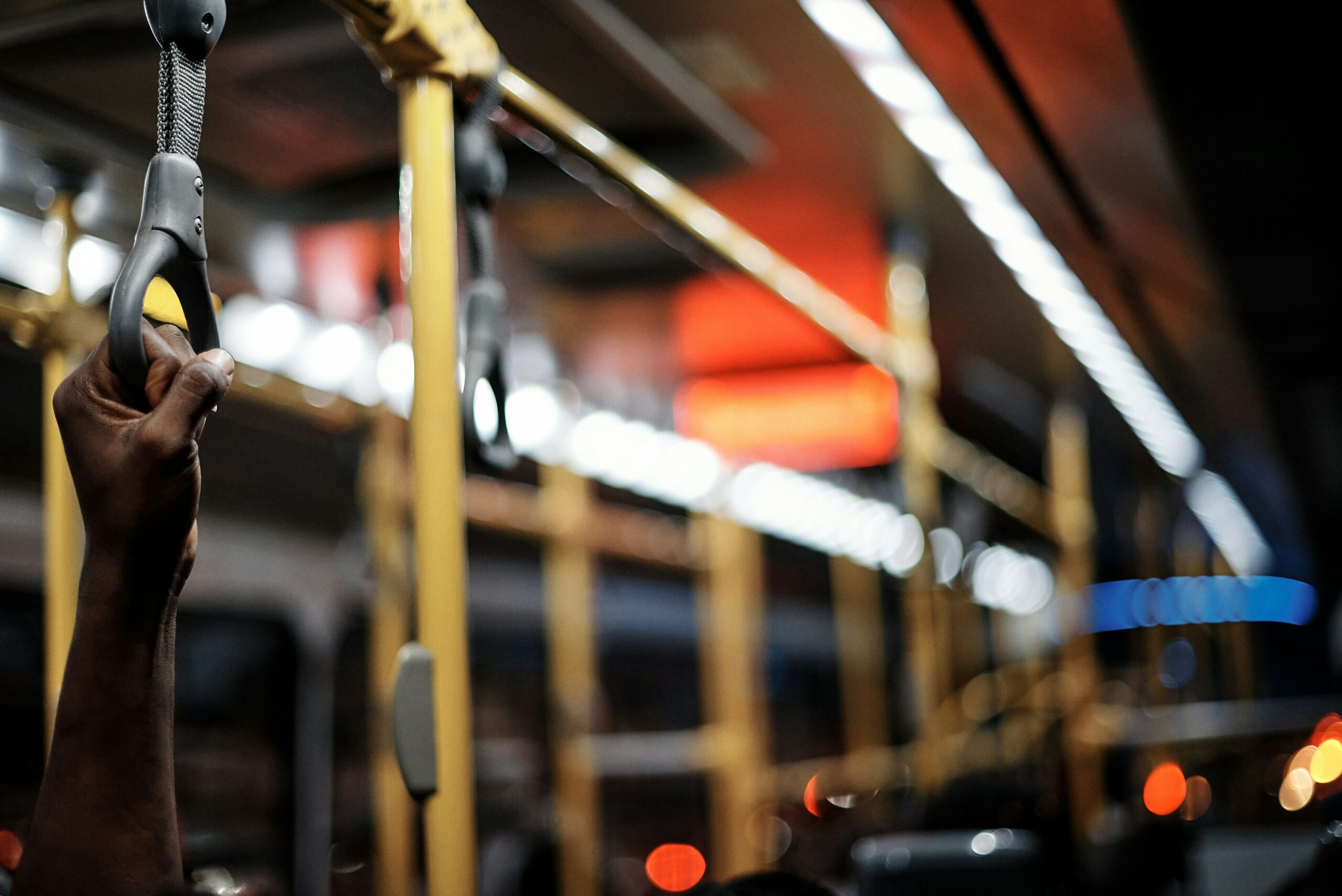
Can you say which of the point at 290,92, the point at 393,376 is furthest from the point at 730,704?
the point at 290,92

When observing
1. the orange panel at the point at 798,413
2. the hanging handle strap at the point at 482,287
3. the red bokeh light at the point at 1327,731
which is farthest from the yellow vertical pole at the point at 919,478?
the hanging handle strap at the point at 482,287

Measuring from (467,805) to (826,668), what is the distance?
11416 mm

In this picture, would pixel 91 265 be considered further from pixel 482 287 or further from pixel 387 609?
pixel 387 609

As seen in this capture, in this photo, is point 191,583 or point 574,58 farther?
point 191,583

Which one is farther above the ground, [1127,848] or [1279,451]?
[1279,451]

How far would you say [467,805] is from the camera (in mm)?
1387

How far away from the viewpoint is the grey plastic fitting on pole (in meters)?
0.99

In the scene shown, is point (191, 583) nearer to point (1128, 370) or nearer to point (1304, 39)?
point (1304, 39)

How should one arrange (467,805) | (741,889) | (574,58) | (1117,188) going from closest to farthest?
1. (467,805)
2. (741,889)
3. (574,58)
4. (1117,188)

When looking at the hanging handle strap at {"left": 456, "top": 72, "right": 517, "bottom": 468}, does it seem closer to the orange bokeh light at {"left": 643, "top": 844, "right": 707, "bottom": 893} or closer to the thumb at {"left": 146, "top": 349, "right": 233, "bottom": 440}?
the thumb at {"left": 146, "top": 349, "right": 233, "bottom": 440}

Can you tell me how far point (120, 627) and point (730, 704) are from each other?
3.80 metres

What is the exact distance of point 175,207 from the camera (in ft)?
3.46

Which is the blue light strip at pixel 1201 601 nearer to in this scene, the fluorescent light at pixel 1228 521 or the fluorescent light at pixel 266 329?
the fluorescent light at pixel 1228 521

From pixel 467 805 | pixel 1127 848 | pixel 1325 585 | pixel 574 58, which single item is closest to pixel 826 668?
pixel 1325 585
